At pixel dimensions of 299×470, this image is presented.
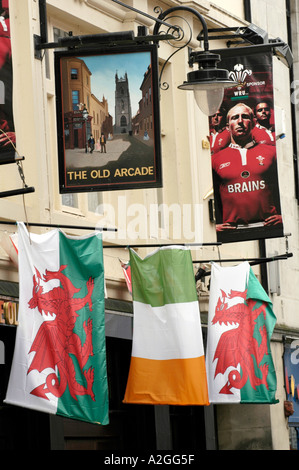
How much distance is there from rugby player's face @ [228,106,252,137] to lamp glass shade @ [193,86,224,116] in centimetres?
307

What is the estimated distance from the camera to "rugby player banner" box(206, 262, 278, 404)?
16531 millimetres

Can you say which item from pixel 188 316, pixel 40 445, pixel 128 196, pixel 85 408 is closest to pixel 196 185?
pixel 128 196

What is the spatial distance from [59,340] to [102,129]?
3017 millimetres

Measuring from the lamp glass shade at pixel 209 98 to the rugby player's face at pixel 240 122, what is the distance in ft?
10.1

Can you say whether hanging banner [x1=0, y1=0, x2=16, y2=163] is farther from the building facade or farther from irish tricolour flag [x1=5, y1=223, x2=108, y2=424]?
the building facade

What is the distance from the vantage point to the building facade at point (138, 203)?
14.7 meters

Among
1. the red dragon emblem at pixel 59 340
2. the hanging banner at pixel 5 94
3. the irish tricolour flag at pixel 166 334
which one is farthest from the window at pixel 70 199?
the hanging banner at pixel 5 94

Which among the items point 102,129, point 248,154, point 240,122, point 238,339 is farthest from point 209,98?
point 238,339

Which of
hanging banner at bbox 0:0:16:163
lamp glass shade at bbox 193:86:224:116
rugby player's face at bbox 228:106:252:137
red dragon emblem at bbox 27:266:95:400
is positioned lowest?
red dragon emblem at bbox 27:266:95:400

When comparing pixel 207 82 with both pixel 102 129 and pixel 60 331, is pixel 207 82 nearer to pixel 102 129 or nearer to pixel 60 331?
pixel 102 129

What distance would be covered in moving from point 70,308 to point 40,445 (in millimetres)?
2970

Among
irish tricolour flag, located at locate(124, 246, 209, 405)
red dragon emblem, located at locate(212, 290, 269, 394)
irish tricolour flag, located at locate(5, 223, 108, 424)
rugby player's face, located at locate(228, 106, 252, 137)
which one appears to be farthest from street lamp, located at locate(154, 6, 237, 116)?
red dragon emblem, located at locate(212, 290, 269, 394)

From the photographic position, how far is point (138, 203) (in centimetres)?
1770
